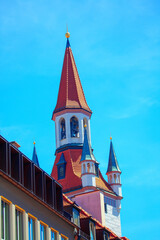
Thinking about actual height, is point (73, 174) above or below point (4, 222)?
above

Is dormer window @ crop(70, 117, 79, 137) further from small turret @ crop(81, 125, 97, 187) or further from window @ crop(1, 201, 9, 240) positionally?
window @ crop(1, 201, 9, 240)

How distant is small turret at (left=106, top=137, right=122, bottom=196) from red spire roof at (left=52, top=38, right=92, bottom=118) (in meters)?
7.67

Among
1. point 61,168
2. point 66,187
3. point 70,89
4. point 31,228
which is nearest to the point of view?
point 31,228

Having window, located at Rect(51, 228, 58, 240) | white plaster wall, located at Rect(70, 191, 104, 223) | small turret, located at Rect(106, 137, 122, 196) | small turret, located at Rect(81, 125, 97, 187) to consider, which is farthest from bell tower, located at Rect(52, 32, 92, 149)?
window, located at Rect(51, 228, 58, 240)

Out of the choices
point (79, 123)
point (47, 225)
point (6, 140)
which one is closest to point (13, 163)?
point (6, 140)

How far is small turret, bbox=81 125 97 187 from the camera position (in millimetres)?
99188

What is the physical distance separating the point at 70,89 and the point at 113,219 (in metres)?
23.0

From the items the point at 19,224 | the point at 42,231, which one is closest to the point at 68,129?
the point at 42,231

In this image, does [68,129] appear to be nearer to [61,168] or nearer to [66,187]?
[61,168]

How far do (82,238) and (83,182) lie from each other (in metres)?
51.1

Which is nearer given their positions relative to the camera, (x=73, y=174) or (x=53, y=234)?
(x=53, y=234)

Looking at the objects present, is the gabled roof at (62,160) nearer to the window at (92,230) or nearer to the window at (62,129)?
the window at (62,129)

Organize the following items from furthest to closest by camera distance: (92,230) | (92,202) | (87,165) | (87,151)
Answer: (87,151)
(87,165)
(92,202)
(92,230)

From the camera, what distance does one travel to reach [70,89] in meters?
112
